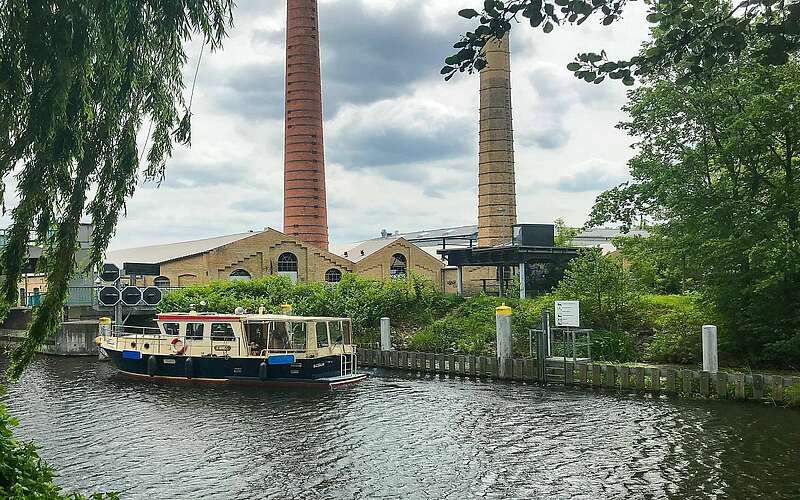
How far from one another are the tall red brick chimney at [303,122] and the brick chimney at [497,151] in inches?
492

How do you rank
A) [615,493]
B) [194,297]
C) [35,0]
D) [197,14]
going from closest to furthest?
1. [35,0]
2. [197,14]
3. [615,493]
4. [194,297]

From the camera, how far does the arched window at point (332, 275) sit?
190ft

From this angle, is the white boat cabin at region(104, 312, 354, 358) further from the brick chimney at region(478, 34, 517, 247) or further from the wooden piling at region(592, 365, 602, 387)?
the brick chimney at region(478, 34, 517, 247)

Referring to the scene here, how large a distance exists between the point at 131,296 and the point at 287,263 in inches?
529

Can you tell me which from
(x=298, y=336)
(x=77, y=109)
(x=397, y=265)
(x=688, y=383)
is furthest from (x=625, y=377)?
(x=397, y=265)

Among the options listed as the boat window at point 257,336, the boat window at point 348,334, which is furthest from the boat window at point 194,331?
the boat window at point 348,334

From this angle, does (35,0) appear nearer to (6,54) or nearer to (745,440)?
(6,54)

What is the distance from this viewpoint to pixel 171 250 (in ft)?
197

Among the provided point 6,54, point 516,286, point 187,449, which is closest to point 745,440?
point 187,449

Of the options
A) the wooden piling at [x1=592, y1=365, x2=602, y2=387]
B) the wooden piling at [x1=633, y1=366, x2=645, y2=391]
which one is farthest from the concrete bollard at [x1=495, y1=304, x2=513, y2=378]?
the wooden piling at [x1=633, y1=366, x2=645, y2=391]

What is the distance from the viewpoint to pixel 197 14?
9750mm

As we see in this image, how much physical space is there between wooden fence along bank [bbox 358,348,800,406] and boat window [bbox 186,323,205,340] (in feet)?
28.6

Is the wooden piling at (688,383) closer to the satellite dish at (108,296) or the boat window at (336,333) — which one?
the boat window at (336,333)

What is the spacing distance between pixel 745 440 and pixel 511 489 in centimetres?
696
